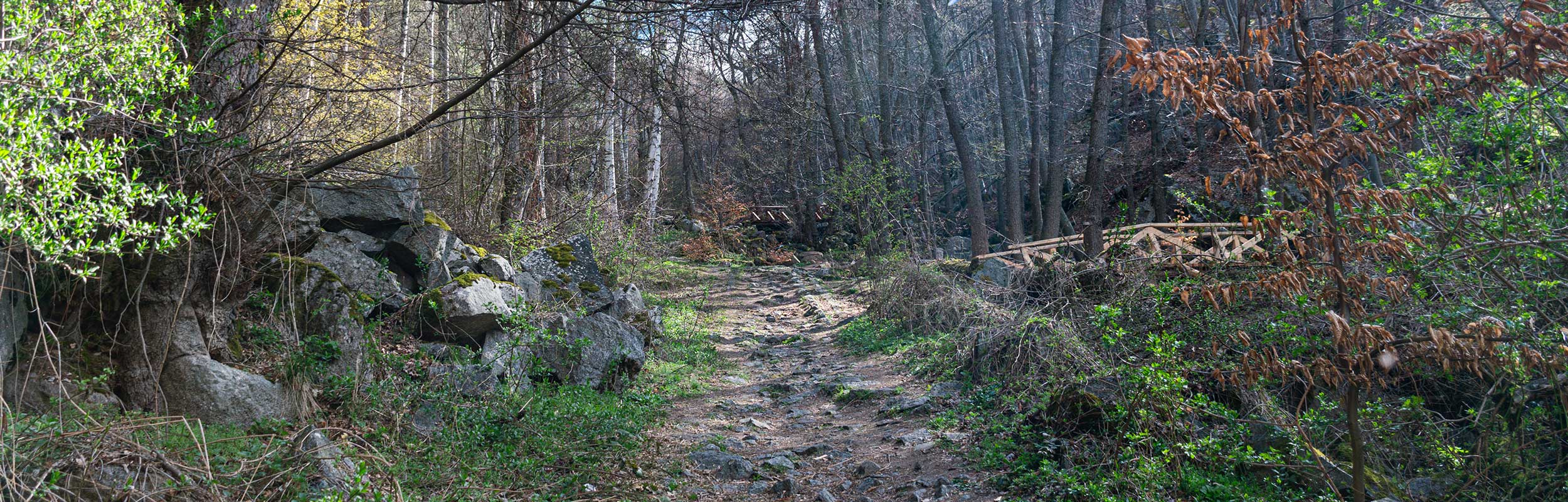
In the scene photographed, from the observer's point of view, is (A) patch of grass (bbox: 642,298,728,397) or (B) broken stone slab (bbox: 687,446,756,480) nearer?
(B) broken stone slab (bbox: 687,446,756,480)

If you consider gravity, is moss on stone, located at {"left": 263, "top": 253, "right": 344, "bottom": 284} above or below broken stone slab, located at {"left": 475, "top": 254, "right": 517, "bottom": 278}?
above

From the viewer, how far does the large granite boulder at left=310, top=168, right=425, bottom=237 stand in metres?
7.10

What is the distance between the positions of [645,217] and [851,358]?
5.99m

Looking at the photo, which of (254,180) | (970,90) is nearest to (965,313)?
(254,180)

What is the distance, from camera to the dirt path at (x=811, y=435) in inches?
212

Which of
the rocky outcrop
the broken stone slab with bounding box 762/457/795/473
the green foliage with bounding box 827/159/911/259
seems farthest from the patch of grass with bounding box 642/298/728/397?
the green foliage with bounding box 827/159/911/259

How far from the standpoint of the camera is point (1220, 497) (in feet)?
14.2

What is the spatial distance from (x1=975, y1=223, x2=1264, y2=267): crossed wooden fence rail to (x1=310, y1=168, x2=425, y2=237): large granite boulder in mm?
5927

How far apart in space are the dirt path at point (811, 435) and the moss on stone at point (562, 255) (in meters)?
2.18

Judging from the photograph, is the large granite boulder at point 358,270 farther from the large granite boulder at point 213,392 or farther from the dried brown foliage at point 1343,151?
the dried brown foliage at point 1343,151

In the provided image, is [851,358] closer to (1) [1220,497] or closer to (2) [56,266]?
(1) [1220,497]

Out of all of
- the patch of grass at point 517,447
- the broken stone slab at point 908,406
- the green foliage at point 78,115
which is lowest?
the broken stone slab at point 908,406

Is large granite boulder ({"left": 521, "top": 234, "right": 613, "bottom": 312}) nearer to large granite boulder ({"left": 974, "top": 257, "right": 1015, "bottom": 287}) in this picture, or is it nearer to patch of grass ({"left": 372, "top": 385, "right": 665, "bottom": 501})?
patch of grass ({"left": 372, "top": 385, "right": 665, "bottom": 501})

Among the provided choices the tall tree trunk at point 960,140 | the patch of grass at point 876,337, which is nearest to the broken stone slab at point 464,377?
the patch of grass at point 876,337
